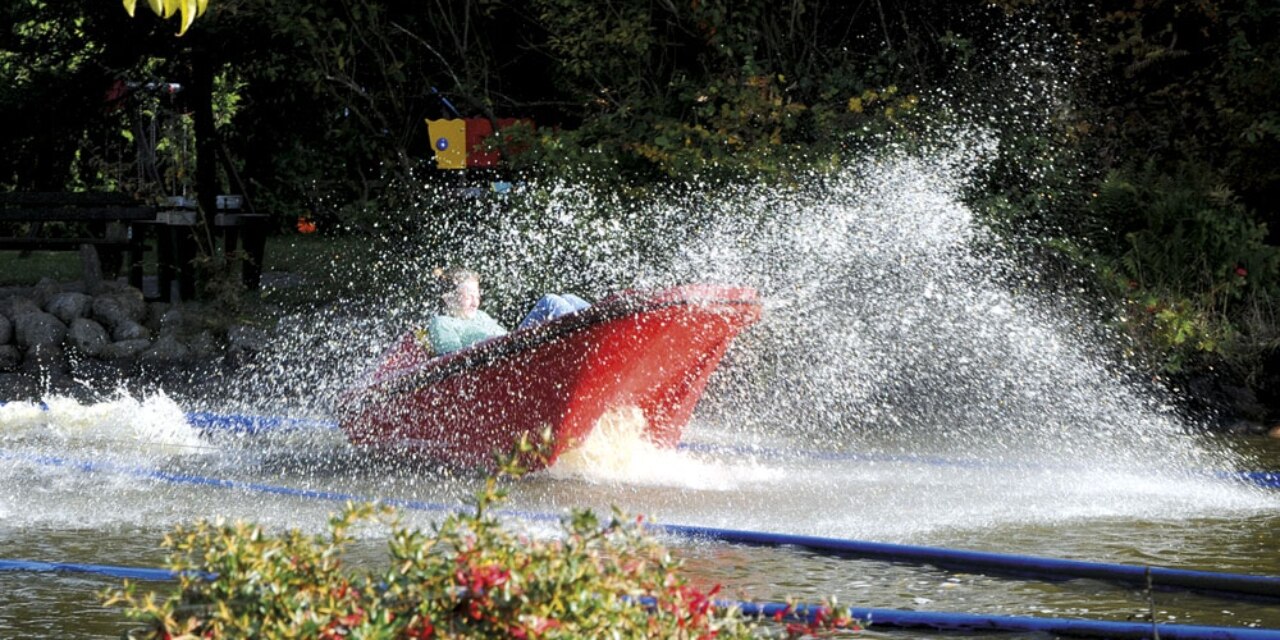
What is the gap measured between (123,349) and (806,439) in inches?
249

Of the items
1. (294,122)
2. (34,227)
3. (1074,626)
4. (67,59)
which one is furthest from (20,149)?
(1074,626)

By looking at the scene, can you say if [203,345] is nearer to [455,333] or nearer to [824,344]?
[824,344]

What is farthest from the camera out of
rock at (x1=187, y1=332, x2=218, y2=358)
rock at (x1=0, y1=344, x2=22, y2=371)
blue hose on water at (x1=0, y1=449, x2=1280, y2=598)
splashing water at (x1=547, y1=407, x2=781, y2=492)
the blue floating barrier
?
rock at (x1=187, y1=332, x2=218, y2=358)

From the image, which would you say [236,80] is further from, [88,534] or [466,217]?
[88,534]

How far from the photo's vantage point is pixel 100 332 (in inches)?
Answer: 567

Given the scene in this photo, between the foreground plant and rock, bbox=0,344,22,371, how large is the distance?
11.2 metres

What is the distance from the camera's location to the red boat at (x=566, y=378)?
27.7ft

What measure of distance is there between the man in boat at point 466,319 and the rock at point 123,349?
545 centimetres

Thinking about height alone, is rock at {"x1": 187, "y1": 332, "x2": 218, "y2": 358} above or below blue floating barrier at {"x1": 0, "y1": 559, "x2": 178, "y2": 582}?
above

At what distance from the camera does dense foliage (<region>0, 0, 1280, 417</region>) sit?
12.3m

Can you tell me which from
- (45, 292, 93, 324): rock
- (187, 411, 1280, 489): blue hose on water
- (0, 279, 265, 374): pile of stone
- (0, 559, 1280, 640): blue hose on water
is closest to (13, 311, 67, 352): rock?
(0, 279, 265, 374): pile of stone

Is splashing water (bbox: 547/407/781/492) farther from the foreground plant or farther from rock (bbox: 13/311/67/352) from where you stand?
rock (bbox: 13/311/67/352)

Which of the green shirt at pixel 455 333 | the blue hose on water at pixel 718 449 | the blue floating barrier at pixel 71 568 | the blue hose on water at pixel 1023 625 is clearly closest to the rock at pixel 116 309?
the blue hose on water at pixel 718 449

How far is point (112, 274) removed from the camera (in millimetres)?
17875
